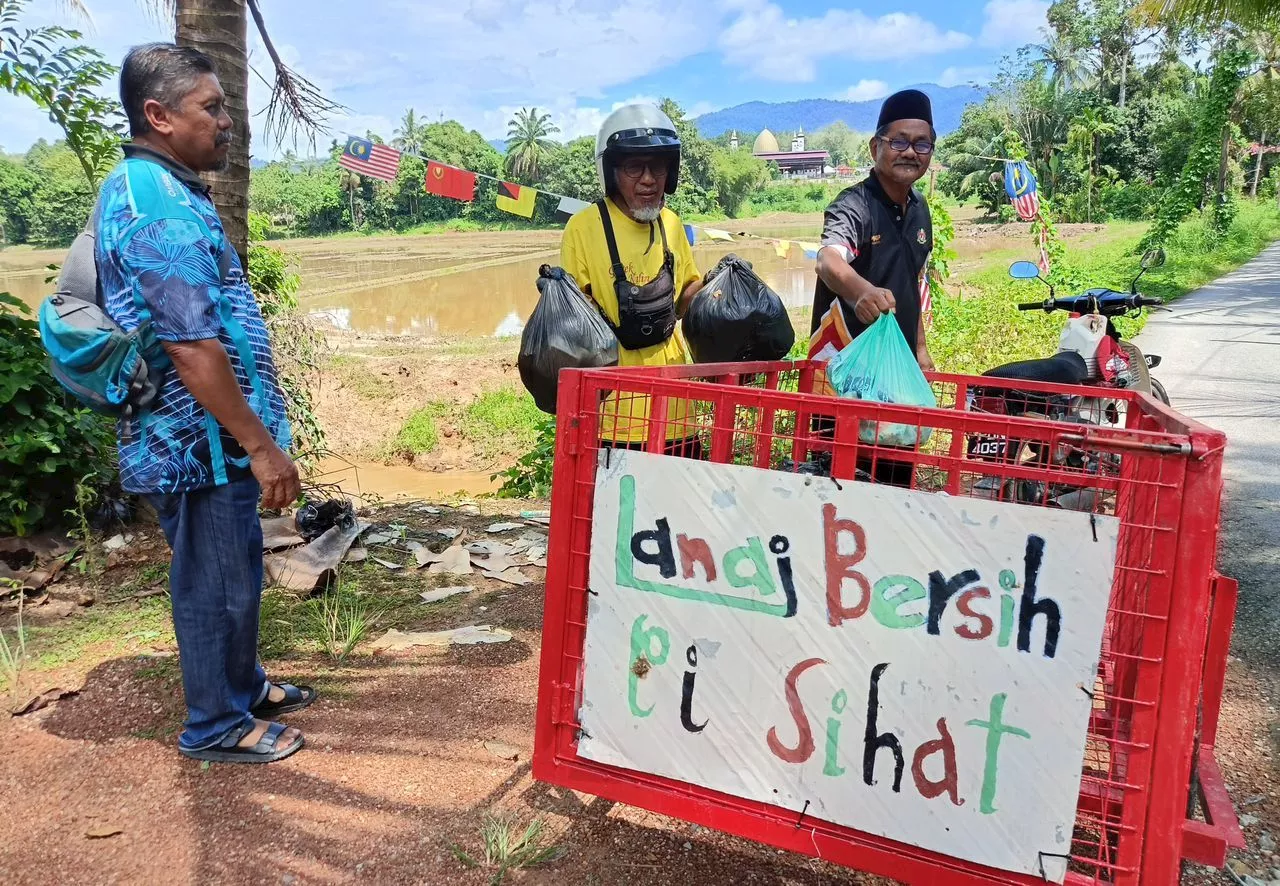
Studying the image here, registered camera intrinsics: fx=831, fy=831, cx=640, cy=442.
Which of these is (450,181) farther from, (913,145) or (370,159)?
(913,145)

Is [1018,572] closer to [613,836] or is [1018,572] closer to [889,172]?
[613,836]

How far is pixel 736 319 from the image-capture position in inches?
109

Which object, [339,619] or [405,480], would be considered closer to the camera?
[339,619]

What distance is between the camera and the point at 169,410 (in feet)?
7.46

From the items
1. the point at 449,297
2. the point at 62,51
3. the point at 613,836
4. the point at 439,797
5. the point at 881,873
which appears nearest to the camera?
the point at 881,873

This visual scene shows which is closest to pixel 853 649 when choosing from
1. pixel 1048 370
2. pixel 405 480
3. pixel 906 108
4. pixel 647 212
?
pixel 647 212

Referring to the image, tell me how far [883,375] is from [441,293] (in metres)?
24.2

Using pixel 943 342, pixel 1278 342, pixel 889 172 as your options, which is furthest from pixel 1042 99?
pixel 889 172

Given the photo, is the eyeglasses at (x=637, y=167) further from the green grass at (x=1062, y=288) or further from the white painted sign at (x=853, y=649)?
the green grass at (x=1062, y=288)

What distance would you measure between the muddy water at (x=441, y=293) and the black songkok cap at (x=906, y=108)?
1473cm

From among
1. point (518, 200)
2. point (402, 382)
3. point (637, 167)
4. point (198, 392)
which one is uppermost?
point (518, 200)

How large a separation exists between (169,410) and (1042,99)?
155 ft

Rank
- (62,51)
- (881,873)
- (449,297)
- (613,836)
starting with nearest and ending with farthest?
(881,873)
(613,836)
(62,51)
(449,297)

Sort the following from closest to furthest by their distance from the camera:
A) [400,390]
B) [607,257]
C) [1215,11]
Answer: [607,257], [1215,11], [400,390]
